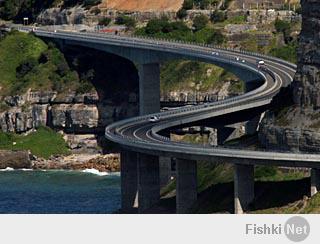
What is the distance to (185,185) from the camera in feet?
520

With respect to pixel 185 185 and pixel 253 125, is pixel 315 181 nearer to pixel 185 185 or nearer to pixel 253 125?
pixel 185 185

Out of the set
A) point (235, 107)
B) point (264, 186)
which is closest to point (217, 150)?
point (264, 186)

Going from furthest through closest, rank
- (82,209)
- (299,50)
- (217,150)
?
1. (82,209)
2. (299,50)
3. (217,150)

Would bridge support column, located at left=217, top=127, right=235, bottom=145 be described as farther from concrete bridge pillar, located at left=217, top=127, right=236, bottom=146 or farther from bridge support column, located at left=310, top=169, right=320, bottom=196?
bridge support column, located at left=310, top=169, right=320, bottom=196

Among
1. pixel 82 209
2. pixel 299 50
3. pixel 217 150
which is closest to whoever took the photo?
pixel 217 150

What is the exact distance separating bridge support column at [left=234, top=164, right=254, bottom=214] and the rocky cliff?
5.95 m

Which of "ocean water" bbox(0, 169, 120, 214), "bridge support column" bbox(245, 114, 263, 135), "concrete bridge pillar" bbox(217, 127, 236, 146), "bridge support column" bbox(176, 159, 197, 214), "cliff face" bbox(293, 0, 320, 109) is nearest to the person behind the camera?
"cliff face" bbox(293, 0, 320, 109)

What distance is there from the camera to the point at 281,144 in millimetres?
156625

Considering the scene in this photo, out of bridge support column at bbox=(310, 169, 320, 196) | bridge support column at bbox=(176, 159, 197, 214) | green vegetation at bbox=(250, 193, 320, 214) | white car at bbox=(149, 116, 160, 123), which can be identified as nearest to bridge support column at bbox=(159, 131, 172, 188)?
white car at bbox=(149, 116, 160, 123)

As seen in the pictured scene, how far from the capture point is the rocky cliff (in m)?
154

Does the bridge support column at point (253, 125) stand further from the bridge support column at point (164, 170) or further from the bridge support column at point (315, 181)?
the bridge support column at point (315, 181)

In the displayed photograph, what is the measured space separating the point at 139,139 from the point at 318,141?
68.3ft

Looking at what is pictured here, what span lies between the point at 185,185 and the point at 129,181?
1770 centimetres

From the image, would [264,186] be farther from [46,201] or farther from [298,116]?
[46,201]
